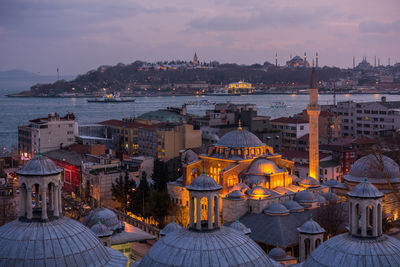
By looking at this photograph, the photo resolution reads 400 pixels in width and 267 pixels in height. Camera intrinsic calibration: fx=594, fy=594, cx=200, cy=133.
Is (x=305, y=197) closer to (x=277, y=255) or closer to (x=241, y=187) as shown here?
(x=241, y=187)

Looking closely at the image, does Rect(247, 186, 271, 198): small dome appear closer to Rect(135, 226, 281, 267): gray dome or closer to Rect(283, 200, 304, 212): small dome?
Rect(283, 200, 304, 212): small dome

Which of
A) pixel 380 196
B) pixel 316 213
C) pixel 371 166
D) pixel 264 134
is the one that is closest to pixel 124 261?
pixel 380 196

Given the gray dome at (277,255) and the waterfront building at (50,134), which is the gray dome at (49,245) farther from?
the waterfront building at (50,134)

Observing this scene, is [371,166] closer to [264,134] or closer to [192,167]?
[192,167]

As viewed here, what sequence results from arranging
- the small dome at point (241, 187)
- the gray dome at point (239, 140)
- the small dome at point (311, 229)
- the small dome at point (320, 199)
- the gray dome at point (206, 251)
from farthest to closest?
the gray dome at point (239, 140)
the small dome at point (241, 187)
the small dome at point (320, 199)
the small dome at point (311, 229)
the gray dome at point (206, 251)

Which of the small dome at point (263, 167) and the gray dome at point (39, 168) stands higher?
the gray dome at point (39, 168)

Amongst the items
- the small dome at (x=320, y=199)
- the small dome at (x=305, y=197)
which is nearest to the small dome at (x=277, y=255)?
the small dome at (x=305, y=197)

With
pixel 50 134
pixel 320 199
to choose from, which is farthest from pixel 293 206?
pixel 50 134
